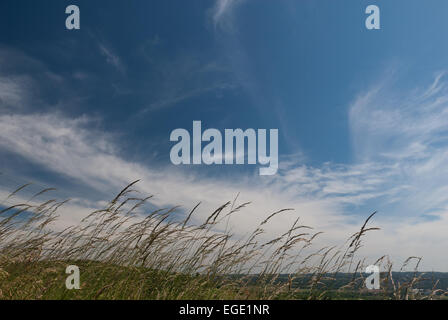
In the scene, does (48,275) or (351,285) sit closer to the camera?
(351,285)

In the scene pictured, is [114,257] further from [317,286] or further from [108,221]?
[317,286]

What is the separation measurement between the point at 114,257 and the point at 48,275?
884 millimetres

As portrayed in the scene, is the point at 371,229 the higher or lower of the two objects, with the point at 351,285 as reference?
higher
